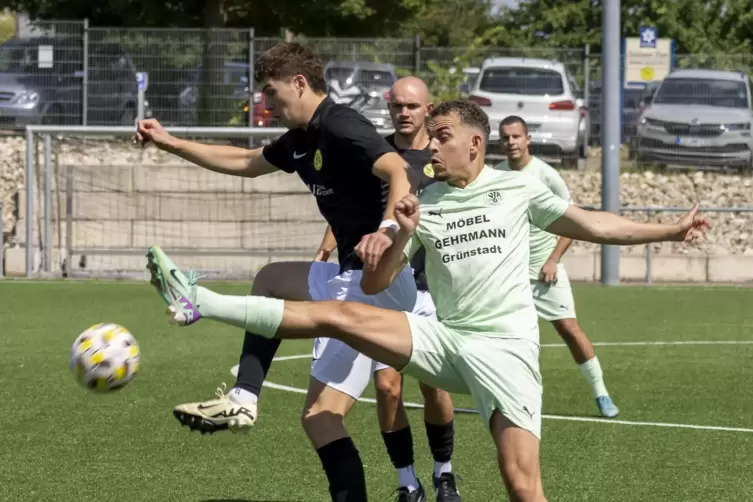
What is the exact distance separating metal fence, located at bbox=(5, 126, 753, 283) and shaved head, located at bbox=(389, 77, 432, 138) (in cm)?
1299

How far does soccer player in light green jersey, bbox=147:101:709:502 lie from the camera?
Result: 530cm

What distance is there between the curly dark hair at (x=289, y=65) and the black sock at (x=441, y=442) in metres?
1.98

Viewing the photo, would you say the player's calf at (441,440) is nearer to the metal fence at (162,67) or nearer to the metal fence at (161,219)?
the metal fence at (161,219)

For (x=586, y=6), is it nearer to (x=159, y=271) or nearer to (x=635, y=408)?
(x=635, y=408)

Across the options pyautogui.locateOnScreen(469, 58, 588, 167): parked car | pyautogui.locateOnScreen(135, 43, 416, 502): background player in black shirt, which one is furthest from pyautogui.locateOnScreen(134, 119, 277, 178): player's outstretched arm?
pyautogui.locateOnScreen(469, 58, 588, 167): parked car

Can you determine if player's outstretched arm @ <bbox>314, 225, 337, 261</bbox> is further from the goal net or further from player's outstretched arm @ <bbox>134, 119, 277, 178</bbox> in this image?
the goal net

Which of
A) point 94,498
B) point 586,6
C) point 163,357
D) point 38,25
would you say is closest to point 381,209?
point 94,498

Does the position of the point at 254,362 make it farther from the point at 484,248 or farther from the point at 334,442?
the point at 484,248

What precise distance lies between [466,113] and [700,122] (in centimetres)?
1745

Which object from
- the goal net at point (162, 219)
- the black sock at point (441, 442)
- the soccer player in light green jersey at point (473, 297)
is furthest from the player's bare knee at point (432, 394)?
the goal net at point (162, 219)

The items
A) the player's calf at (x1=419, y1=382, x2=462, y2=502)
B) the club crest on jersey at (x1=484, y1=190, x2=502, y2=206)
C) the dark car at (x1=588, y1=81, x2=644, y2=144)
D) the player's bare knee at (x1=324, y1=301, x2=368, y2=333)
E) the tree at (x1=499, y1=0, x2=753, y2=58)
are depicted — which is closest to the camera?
the player's bare knee at (x1=324, y1=301, x2=368, y2=333)

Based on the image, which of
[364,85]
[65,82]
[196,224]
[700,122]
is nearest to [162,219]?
[196,224]

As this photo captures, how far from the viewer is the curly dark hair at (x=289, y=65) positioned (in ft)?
20.1

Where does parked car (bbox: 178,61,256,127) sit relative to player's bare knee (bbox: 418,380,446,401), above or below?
above
